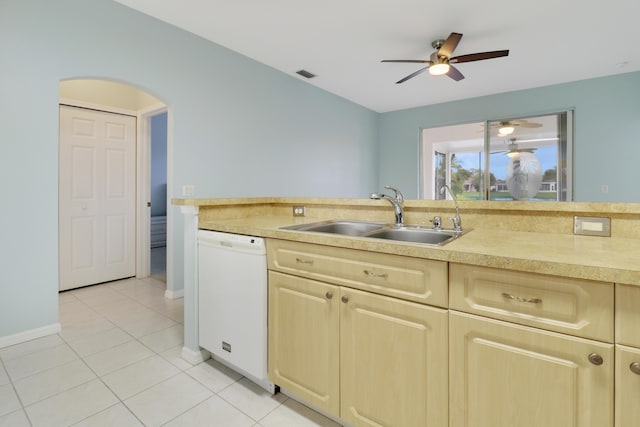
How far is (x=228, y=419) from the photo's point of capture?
1436 millimetres

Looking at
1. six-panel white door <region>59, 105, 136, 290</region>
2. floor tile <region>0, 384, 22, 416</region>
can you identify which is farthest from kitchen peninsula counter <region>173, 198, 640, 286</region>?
six-panel white door <region>59, 105, 136, 290</region>

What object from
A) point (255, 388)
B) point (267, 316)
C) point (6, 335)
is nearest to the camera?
point (267, 316)

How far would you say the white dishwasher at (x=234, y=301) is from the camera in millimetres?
1545

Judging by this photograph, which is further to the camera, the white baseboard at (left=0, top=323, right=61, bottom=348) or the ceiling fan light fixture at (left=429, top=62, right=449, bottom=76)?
the ceiling fan light fixture at (left=429, top=62, right=449, bottom=76)

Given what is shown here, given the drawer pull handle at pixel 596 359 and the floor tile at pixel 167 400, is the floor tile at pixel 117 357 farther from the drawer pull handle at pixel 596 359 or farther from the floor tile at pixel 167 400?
the drawer pull handle at pixel 596 359

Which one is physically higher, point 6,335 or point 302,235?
point 302,235

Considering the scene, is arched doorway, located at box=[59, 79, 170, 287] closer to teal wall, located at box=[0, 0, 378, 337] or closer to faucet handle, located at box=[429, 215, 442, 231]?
teal wall, located at box=[0, 0, 378, 337]

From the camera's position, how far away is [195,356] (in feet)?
6.24

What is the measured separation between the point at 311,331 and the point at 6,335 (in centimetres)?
222

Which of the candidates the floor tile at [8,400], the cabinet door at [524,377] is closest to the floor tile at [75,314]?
the floor tile at [8,400]

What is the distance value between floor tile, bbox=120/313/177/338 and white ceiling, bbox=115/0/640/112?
2.63 meters

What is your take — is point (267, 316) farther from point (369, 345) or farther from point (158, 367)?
point (158, 367)

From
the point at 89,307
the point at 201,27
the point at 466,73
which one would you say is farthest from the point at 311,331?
the point at 466,73

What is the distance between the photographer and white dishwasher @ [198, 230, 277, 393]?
1545 millimetres
